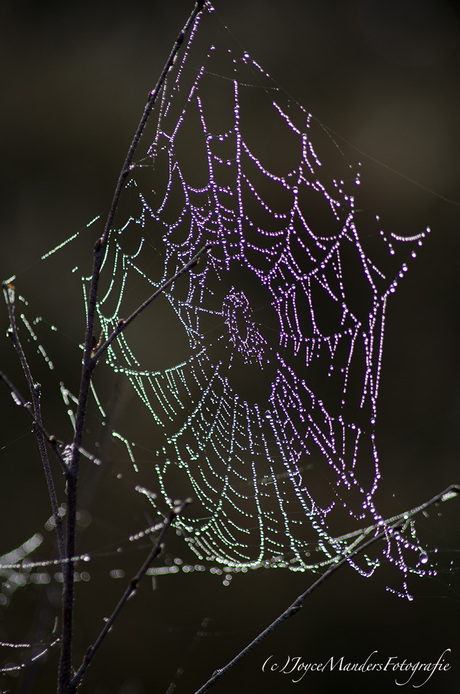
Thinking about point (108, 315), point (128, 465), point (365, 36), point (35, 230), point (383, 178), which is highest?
point (365, 36)

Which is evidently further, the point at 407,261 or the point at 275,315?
the point at 407,261

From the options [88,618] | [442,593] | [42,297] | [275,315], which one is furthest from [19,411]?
[442,593]

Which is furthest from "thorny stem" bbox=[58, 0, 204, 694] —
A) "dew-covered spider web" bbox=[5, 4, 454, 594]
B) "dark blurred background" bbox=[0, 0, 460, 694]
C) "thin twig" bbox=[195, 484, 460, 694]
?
"dark blurred background" bbox=[0, 0, 460, 694]

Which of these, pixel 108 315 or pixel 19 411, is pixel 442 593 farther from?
pixel 19 411

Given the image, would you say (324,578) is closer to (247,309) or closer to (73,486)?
(73,486)

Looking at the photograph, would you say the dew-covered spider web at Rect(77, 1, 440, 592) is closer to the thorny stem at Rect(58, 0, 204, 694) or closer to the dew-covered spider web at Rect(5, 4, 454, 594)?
the dew-covered spider web at Rect(5, 4, 454, 594)

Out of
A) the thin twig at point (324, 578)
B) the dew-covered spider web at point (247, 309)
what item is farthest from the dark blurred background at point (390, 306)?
the thin twig at point (324, 578)

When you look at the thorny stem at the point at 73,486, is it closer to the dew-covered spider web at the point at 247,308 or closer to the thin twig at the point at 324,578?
the thin twig at the point at 324,578
